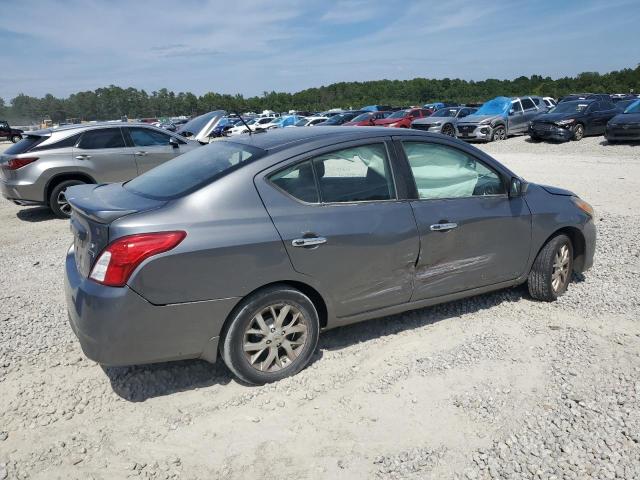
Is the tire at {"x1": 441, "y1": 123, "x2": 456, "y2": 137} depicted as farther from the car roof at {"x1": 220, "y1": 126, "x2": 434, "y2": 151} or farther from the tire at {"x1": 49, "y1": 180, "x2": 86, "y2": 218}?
the car roof at {"x1": 220, "y1": 126, "x2": 434, "y2": 151}

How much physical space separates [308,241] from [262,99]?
97.8 metres

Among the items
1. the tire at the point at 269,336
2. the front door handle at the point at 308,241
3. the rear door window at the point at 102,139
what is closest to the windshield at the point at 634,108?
the rear door window at the point at 102,139

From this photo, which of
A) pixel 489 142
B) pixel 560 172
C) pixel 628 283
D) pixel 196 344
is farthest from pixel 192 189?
pixel 489 142

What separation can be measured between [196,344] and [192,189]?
0.95m

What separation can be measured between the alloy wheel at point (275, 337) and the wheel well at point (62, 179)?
22.2ft

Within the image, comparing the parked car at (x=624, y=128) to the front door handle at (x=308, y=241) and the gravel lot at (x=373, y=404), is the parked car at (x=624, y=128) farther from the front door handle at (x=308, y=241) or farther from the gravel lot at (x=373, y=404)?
the front door handle at (x=308, y=241)

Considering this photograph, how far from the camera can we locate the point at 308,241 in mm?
3301

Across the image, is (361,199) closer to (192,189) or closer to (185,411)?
(192,189)

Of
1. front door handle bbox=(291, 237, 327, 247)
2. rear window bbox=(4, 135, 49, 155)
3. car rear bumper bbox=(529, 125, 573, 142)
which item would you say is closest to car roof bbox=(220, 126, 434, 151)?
front door handle bbox=(291, 237, 327, 247)

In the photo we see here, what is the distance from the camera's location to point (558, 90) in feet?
216

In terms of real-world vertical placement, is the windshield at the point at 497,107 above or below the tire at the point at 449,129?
above

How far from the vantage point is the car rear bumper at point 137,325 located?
9.51ft

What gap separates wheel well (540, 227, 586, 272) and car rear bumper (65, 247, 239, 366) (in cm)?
309

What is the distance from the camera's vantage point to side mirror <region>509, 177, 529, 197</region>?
4242 millimetres
